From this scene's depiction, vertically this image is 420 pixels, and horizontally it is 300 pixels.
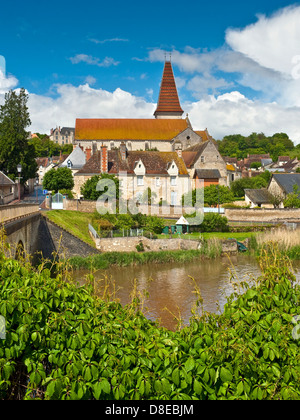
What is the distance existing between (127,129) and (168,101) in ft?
55.1

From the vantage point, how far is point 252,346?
5.27 meters

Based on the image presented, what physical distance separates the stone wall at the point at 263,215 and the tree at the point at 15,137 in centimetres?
2512

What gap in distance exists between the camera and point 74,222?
111 ft

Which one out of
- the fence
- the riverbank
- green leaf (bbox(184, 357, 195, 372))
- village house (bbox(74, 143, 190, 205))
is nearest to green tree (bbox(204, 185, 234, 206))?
village house (bbox(74, 143, 190, 205))

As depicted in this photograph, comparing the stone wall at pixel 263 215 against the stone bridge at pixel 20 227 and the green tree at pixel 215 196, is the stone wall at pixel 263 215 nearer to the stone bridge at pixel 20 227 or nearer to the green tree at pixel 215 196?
the green tree at pixel 215 196

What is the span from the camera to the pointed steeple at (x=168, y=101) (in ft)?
280

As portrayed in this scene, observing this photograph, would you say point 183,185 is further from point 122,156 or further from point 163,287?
point 163,287

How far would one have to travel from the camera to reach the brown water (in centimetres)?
1753

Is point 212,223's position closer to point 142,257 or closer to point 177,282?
point 142,257

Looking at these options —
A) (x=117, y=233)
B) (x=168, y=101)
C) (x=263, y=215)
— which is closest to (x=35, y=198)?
(x=117, y=233)

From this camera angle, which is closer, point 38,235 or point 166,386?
point 166,386
